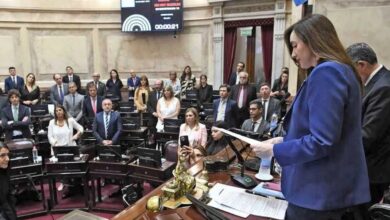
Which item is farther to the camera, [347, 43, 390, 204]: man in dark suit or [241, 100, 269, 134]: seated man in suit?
[241, 100, 269, 134]: seated man in suit

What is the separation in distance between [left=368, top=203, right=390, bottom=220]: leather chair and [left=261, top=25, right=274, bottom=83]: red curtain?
745 centimetres

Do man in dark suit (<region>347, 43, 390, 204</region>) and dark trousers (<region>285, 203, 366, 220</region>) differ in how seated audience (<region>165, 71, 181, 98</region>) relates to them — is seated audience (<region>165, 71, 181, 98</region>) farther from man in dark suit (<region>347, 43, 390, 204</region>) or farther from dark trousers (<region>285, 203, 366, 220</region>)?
dark trousers (<region>285, 203, 366, 220</region>)

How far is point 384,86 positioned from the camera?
6.30ft

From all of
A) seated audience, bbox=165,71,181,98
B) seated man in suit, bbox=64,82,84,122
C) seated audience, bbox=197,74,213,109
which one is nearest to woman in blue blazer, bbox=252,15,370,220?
seated man in suit, bbox=64,82,84,122

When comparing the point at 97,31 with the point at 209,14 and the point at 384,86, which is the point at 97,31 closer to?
the point at 209,14

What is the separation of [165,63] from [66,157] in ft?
21.2

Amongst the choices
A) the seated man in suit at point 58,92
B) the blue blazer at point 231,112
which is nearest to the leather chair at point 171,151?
the blue blazer at point 231,112

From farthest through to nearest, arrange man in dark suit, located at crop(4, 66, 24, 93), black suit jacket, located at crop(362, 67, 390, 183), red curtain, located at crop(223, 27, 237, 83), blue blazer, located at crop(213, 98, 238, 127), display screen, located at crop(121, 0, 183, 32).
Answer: display screen, located at crop(121, 0, 183, 32), red curtain, located at crop(223, 27, 237, 83), man in dark suit, located at crop(4, 66, 24, 93), blue blazer, located at crop(213, 98, 238, 127), black suit jacket, located at crop(362, 67, 390, 183)

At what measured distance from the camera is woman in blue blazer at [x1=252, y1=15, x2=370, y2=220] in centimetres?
106

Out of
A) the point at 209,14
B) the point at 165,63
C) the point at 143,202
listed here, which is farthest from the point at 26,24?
the point at 143,202

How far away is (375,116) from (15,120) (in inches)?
213

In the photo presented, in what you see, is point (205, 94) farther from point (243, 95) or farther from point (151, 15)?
point (151, 15)

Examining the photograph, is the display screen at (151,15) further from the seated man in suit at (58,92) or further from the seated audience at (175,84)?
the seated man in suit at (58,92)

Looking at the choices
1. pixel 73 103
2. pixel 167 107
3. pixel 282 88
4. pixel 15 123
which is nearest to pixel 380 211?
pixel 167 107
